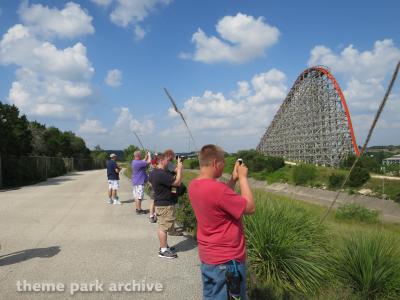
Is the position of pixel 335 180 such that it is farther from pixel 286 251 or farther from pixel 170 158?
pixel 286 251

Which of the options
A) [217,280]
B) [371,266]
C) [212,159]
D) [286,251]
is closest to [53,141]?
[286,251]

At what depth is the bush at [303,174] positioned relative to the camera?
1391 inches

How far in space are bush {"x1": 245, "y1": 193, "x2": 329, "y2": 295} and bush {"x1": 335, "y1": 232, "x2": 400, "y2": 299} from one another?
0.26 metres

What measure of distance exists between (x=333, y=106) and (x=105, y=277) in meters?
45.1

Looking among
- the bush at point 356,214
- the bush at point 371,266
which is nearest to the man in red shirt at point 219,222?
the bush at point 371,266

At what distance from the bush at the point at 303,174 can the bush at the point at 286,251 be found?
1184 inches

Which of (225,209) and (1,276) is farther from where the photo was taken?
(1,276)

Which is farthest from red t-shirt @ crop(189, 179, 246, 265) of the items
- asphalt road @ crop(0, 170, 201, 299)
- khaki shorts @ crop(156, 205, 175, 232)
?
khaki shorts @ crop(156, 205, 175, 232)

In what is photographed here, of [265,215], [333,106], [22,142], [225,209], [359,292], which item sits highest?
[333,106]

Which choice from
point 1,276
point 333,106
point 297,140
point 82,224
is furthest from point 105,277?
point 297,140

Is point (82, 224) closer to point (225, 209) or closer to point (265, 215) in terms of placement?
point (265, 215)

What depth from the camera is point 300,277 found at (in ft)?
16.8

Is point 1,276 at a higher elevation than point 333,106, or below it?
below

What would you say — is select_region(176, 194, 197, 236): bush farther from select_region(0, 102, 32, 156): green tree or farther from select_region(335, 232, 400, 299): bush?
select_region(0, 102, 32, 156): green tree
